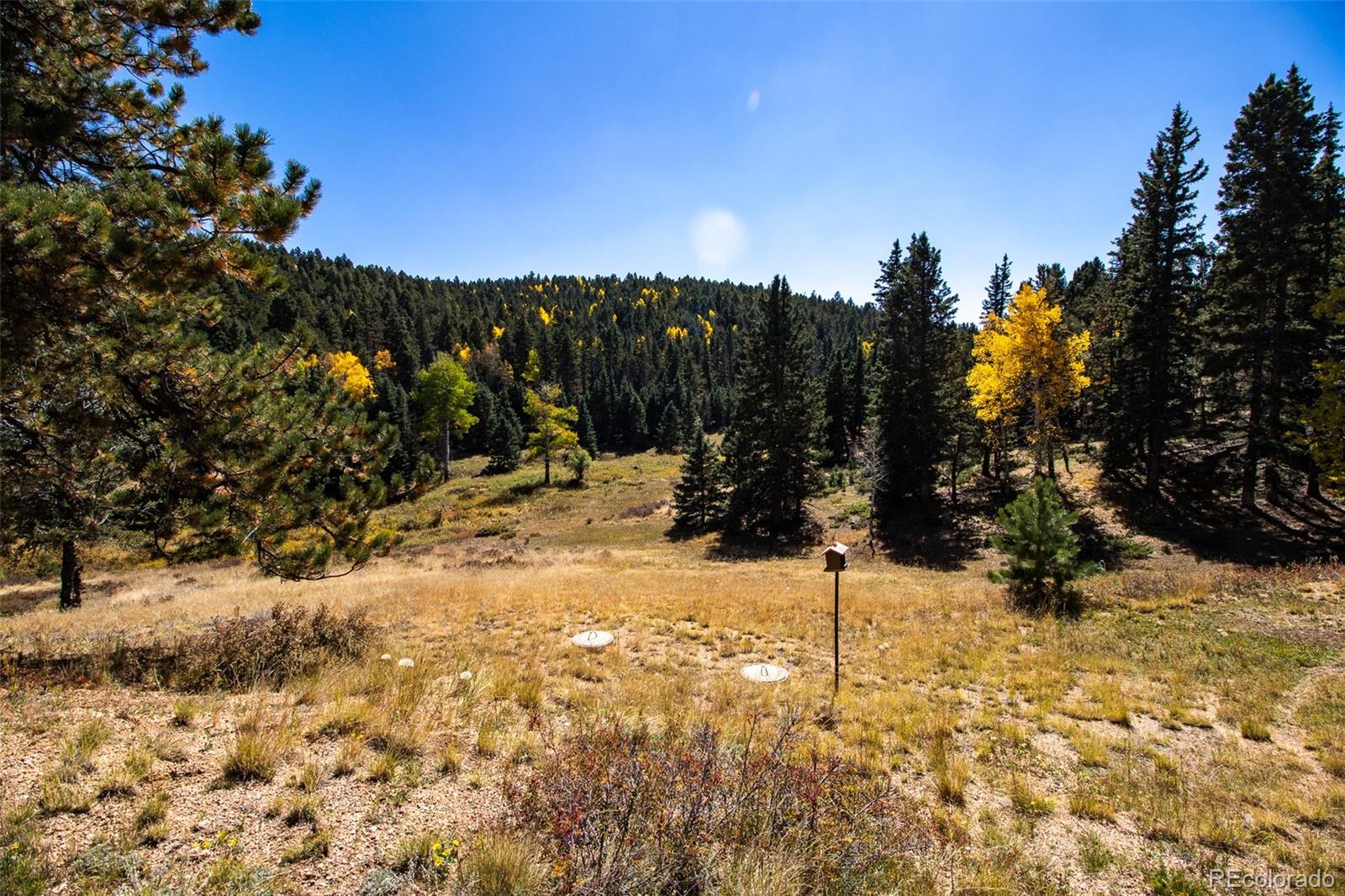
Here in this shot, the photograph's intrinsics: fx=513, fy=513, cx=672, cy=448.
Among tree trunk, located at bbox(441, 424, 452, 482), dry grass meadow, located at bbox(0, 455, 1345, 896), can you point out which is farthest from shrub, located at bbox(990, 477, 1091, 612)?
tree trunk, located at bbox(441, 424, 452, 482)

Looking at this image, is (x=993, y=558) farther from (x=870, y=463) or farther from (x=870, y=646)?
(x=870, y=646)

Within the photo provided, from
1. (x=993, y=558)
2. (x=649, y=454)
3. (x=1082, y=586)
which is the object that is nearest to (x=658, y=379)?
(x=649, y=454)

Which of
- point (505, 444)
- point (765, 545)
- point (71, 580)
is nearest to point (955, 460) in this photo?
point (765, 545)

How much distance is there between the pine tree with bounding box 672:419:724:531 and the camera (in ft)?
113

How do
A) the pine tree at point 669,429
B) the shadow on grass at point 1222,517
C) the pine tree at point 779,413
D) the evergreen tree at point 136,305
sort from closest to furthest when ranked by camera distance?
the evergreen tree at point 136,305 < the shadow on grass at point 1222,517 < the pine tree at point 779,413 < the pine tree at point 669,429

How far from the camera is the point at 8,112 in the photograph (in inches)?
192

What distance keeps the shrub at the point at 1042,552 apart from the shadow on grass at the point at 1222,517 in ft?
34.0

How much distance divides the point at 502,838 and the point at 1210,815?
6815mm

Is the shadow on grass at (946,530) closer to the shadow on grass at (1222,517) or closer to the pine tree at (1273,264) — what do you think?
the shadow on grass at (1222,517)

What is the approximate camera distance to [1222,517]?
21547 millimetres

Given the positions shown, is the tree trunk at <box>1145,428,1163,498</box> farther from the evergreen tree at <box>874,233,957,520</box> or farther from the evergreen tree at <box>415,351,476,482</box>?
the evergreen tree at <box>415,351,476,482</box>

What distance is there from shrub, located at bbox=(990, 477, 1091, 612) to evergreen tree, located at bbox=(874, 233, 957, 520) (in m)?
15.5

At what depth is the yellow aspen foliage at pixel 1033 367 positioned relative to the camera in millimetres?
24750

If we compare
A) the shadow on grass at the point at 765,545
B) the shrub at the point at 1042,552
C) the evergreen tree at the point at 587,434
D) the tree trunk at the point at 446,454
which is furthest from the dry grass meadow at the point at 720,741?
the evergreen tree at the point at 587,434
